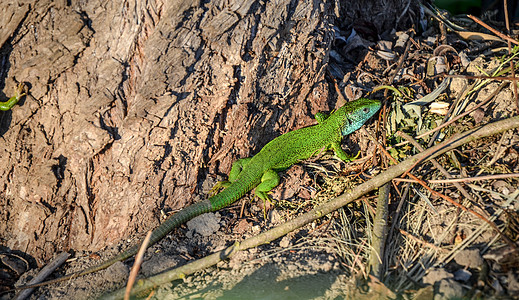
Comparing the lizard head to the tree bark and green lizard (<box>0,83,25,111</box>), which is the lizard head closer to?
the tree bark

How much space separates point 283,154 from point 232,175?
59 cm

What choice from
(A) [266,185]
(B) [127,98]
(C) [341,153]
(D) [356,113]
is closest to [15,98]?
(B) [127,98]

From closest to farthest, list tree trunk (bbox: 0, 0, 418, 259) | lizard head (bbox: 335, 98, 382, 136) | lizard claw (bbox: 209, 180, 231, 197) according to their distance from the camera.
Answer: tree trunk (bbox: 0, 0, 418, 259) < lizard claw (bbox: 209, 180, 231, 197) < lizard head (bbox: 335, 98, 382, 136)

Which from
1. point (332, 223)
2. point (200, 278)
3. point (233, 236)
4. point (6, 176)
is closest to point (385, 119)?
point (332, 223)

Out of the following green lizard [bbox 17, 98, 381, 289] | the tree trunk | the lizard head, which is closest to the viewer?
the tree trunk

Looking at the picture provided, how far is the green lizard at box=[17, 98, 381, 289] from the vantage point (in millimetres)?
3510

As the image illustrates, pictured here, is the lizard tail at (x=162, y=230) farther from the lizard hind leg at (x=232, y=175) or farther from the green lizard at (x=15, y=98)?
the green lizard at (x=15, y=98)

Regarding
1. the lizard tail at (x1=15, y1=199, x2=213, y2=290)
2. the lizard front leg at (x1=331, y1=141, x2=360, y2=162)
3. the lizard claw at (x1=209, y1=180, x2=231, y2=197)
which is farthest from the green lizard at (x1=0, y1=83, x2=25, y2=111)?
the lizard front leg at (x1=331, y1=141, x2=360, y2=162)

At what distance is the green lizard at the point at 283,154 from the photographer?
3.51m

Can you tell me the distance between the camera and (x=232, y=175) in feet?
12.3

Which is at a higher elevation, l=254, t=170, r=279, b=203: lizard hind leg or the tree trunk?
the tree trunk

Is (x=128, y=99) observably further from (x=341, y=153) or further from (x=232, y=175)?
(x=341, y=153)

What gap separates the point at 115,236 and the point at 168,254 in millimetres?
616

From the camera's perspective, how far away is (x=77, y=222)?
3.38 meters
